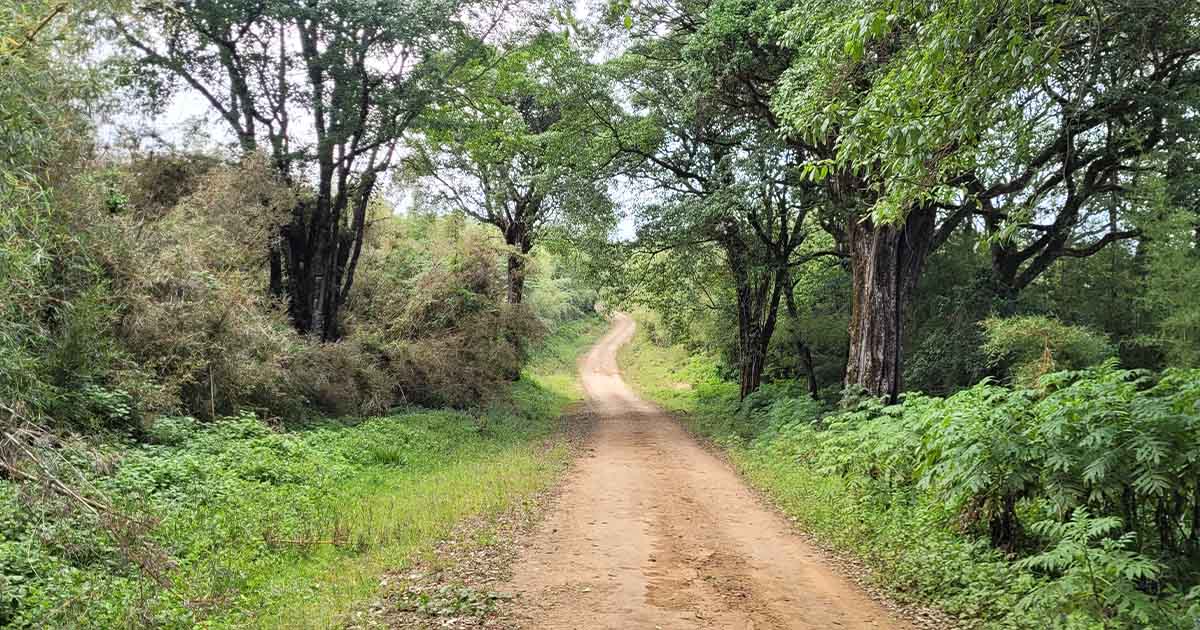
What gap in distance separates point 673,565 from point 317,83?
44.9ft

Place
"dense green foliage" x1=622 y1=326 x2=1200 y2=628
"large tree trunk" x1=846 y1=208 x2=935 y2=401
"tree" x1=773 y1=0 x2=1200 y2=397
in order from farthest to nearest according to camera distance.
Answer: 1. "large tree trunk" x1=846 y1=208 x2=935 y2=401
2. "tree" x1=773 y1=0 x2=1200 y2=397
3. "dense green foliage" x1=622 y1=326 x2=1200 y2=628

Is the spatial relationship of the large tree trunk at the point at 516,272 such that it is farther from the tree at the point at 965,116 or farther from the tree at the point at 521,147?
the tree at the point at 965,116

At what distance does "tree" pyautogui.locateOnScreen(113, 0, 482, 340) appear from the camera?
580 inches

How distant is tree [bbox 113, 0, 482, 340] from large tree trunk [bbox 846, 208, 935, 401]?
10.5 metres

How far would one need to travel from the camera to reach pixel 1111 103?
1317 centimetres

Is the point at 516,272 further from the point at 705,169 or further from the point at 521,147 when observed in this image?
the point at 705,169

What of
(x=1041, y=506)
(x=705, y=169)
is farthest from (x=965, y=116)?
(x=705, y=169)

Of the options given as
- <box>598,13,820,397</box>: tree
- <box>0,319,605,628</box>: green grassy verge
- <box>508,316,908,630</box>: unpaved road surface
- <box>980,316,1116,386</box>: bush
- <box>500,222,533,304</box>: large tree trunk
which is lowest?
<box>508,316,908,630</box>: unpaved road surface

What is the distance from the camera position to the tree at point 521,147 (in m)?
18.5

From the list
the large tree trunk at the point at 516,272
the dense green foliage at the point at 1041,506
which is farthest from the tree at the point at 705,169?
the dense green foliage at the point at 1041,506

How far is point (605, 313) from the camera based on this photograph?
76.0 ft

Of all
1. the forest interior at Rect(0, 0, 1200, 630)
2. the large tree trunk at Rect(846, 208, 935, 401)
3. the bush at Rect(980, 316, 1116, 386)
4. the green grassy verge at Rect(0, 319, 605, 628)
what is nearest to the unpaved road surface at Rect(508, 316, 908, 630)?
the forest interior at Rect(0, 0, 1200, 630)

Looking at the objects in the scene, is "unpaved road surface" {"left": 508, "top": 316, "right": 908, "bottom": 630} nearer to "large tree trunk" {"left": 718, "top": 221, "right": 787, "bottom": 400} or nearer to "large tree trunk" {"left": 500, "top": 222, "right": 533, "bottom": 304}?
"large tree trunk" {"left": 718, "top": 221, "right": 787, "bottom": 400}

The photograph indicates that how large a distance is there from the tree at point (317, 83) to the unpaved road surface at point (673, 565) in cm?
935
